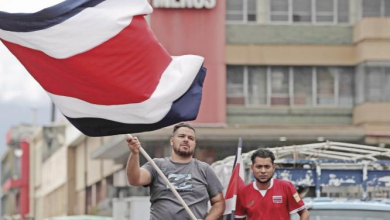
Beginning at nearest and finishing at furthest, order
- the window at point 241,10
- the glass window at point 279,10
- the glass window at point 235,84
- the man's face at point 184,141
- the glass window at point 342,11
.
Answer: the man's face at point 184,141
the glass window at point 235,84
the window at point 241,10
the glass window at point 342,11
the glass window at point 279,10

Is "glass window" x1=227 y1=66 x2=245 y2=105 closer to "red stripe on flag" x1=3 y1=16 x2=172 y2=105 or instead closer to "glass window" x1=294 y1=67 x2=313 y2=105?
"glass window" x1=294 y1=67 x2=313 y2=105

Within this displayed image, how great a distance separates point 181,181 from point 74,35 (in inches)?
61.5

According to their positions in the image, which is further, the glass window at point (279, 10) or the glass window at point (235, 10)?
the glass window at point (279, 10)

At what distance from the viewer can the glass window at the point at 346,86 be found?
147 ft

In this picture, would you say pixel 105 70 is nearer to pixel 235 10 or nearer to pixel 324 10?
pixel 235 10

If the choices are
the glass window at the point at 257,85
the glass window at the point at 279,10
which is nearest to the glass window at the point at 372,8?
the glass window at the point at 279,10

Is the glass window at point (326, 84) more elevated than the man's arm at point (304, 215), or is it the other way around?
the glass window at point (326, 84)

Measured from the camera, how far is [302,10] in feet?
149

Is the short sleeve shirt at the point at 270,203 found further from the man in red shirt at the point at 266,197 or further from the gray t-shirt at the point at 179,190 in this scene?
the gray t-shirt at the point at 179,190

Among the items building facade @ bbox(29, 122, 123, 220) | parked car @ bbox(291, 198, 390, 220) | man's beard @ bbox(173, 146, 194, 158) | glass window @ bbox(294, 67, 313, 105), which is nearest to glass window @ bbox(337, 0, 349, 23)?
glass window @ bbox(294, 67, 313, 105)

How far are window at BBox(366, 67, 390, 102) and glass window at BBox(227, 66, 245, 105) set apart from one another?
442cm

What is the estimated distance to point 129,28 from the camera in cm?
1112

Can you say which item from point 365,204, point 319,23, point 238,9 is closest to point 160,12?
point 238,9

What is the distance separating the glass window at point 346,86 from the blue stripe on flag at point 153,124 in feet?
112
